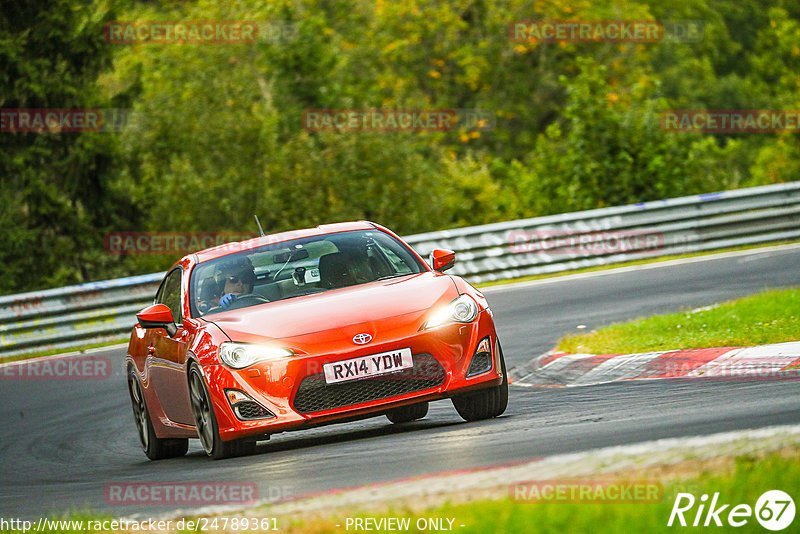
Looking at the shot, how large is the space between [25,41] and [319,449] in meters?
21.3

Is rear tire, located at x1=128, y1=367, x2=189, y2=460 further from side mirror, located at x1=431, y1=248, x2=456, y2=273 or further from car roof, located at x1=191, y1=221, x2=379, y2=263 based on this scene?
side mirror, located at x1=431, y1=248, x2=456, y2=273

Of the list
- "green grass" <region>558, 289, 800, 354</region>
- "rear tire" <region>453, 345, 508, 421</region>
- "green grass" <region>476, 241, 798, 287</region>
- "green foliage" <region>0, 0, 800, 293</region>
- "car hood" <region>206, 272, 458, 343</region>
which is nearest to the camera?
"car hood" <region>206, 272, 458, 343</region>

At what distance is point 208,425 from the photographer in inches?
317

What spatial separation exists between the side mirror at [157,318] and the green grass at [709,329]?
152 inches

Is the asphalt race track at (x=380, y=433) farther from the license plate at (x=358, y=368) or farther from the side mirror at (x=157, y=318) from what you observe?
the side mirror at (x=157, y=318)

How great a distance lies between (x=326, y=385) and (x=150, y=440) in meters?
2.37

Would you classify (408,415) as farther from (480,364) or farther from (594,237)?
(594,237)

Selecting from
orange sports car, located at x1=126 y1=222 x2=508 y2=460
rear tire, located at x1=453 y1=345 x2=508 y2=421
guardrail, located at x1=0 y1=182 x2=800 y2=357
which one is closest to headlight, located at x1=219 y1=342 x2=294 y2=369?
orange sports car, located at x1=126 y1=222 x2=508 y2=460

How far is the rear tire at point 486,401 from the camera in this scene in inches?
327

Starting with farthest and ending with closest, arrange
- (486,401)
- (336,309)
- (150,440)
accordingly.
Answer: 1. (150,440)
2. (486,401)
3. (336,309)

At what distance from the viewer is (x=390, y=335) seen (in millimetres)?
7672

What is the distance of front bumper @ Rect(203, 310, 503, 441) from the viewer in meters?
7.62

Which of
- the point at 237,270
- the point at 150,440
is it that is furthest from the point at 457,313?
the point at 150,440

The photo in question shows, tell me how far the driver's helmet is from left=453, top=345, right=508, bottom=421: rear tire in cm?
168
